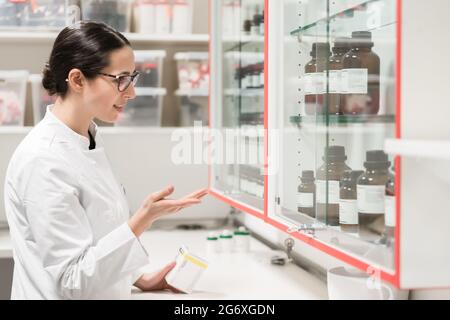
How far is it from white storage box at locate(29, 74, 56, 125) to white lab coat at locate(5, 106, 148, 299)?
1.52 m

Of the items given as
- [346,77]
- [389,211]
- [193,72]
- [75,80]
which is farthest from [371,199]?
[193,72]

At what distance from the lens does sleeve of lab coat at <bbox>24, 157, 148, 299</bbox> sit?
62.1 inches

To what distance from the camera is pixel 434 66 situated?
126 cm

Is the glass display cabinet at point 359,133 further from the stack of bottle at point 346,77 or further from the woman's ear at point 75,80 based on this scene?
the woman's ear at point 75,80

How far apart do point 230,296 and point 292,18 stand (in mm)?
952

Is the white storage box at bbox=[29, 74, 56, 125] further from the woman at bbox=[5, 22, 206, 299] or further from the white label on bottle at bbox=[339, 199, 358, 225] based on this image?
the white label on bottle at bbox=[339, 199, 358, 225]

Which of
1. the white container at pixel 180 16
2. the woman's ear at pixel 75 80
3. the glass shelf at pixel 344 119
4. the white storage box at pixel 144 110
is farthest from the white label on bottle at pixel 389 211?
the white container at pixel 180 16

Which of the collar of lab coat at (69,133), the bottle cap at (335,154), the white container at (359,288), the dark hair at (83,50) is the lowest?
the white container at (359,288)

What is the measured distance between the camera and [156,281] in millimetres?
2039

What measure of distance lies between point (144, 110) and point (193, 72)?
0.35 metres

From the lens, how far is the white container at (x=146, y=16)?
325cm

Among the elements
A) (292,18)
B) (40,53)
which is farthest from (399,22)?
(40,53)

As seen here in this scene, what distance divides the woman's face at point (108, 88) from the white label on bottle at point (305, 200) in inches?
25.8

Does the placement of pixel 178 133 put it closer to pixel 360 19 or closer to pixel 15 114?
pixel 15 114
